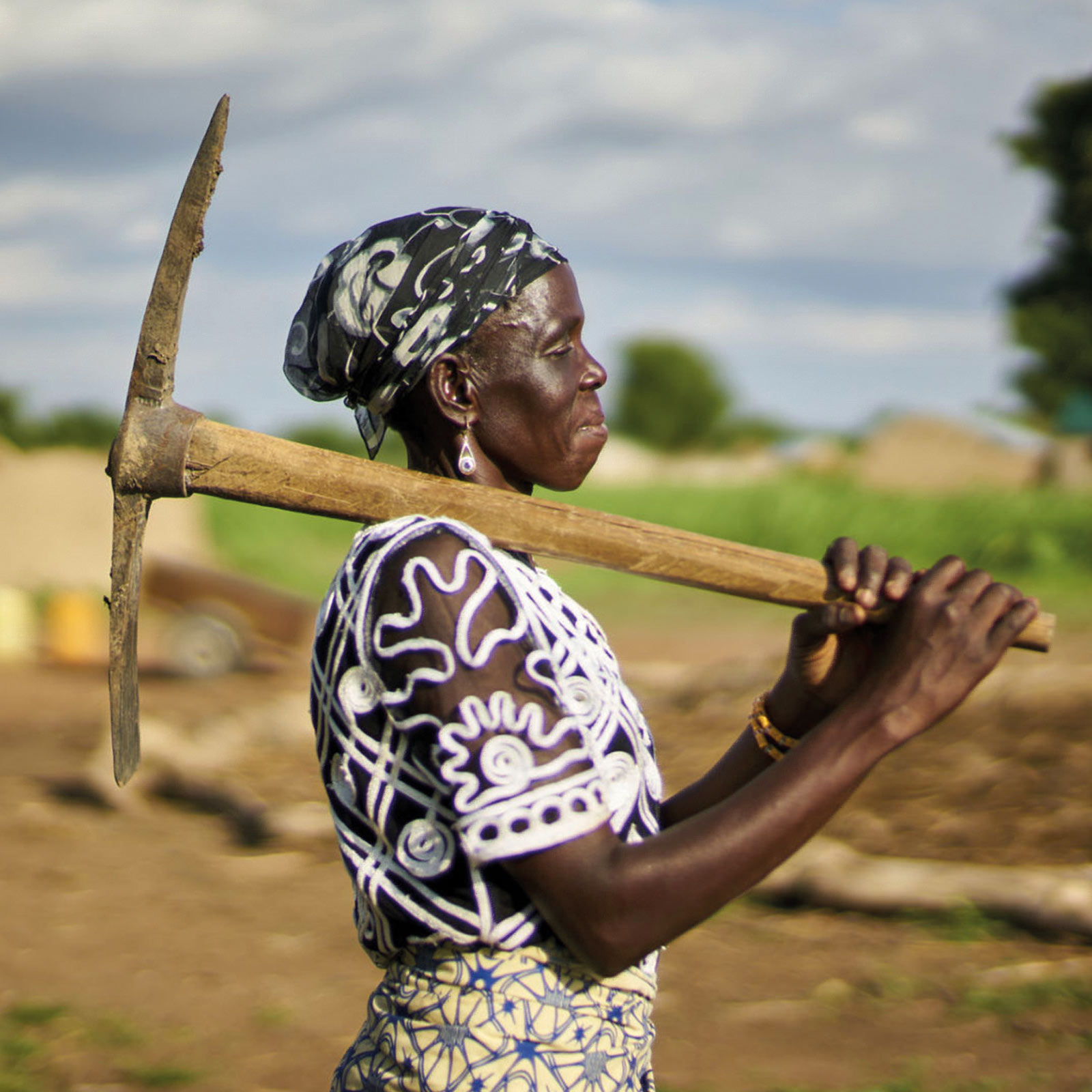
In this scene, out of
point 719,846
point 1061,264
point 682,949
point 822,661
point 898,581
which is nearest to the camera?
point 719,846

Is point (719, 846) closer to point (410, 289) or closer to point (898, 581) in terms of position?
point (898, 581)

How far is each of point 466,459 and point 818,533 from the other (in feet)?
60.4

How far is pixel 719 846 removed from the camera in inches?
58.9

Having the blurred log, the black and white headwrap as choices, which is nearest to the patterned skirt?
the black and white headwrap

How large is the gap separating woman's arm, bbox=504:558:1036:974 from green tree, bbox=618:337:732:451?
81.4 meters

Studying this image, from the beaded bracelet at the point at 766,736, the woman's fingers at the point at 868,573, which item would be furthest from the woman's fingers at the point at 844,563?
the beaded bracelet at the point at 766,736

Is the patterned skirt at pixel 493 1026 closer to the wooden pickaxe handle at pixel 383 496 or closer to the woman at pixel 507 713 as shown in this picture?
the woman at pixel 507 713

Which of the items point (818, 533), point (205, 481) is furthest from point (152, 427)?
point (818, 533)

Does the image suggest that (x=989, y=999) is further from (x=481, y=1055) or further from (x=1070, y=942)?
(x=481, y=1055)

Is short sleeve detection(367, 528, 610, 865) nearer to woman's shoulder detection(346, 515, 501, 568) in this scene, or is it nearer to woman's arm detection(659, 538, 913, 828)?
woman's shoulder detection(346, 515, 501, 568)

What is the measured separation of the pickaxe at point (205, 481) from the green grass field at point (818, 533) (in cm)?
1403

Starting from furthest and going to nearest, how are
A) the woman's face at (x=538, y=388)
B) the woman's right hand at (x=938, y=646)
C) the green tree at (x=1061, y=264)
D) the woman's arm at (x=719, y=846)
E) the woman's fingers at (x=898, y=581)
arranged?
1. the green tree at (x=1061, y=264)
2. the woman's face at (x=538, y=388)
3. the woman's fingers at (x=898, y=581)
4. the woman's right hand at (x=938, y=646)
5. the woman's arm at (x=719, y=846)

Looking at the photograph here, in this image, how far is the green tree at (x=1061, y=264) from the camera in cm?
3400

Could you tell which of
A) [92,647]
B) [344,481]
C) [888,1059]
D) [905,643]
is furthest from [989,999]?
[92,647]
